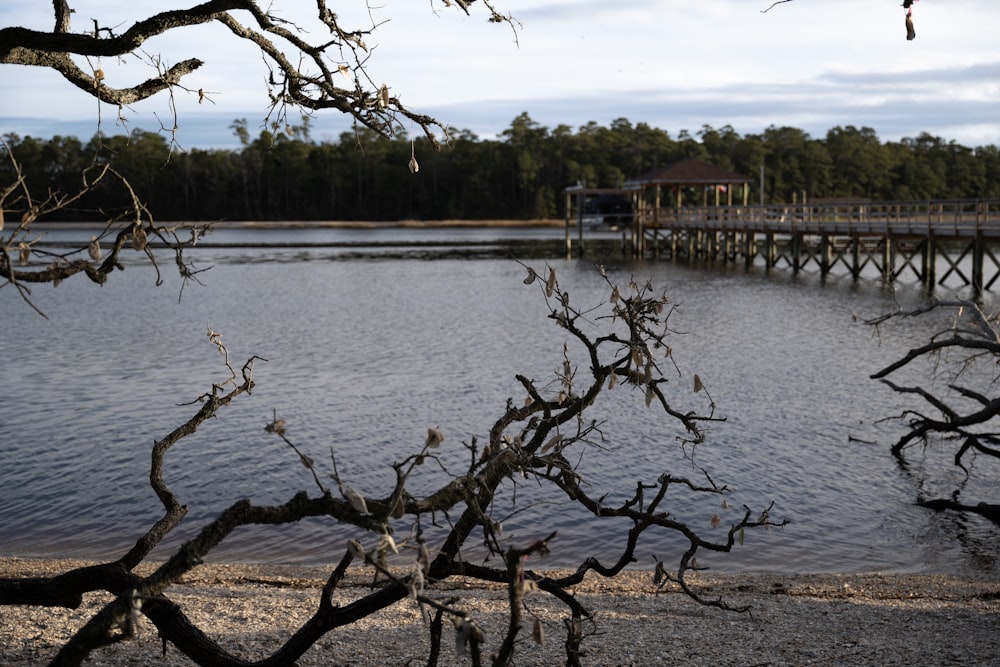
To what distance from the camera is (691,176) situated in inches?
2431

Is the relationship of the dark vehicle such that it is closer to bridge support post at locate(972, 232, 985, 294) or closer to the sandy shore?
Result: bridge support post at locate(972, 232, 985, 294)

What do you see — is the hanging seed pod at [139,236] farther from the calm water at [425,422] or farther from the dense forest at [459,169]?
the dense forest at [459,169]

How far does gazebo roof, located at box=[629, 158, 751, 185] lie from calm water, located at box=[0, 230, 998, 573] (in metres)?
26.1

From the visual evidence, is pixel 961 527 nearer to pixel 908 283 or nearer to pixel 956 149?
pixel 908 283

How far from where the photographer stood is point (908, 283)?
42562 mm

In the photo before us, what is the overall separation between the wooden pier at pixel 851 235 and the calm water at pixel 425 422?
2642 millimetres

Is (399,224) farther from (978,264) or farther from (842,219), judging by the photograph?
(978,264)

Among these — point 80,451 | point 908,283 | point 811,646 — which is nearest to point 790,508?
point 811,646

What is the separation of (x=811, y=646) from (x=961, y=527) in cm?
490

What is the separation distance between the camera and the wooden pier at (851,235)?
34406 mm

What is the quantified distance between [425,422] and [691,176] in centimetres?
4822

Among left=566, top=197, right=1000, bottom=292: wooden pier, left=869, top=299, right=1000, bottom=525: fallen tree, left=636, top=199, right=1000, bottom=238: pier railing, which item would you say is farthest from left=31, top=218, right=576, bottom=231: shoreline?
left=869, top=299, right=1000, bottom=525: fallen tree

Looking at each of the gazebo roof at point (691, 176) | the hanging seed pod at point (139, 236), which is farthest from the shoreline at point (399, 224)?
the hanging seed pod at point (139, 236)

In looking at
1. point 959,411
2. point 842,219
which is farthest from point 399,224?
point 959,411
